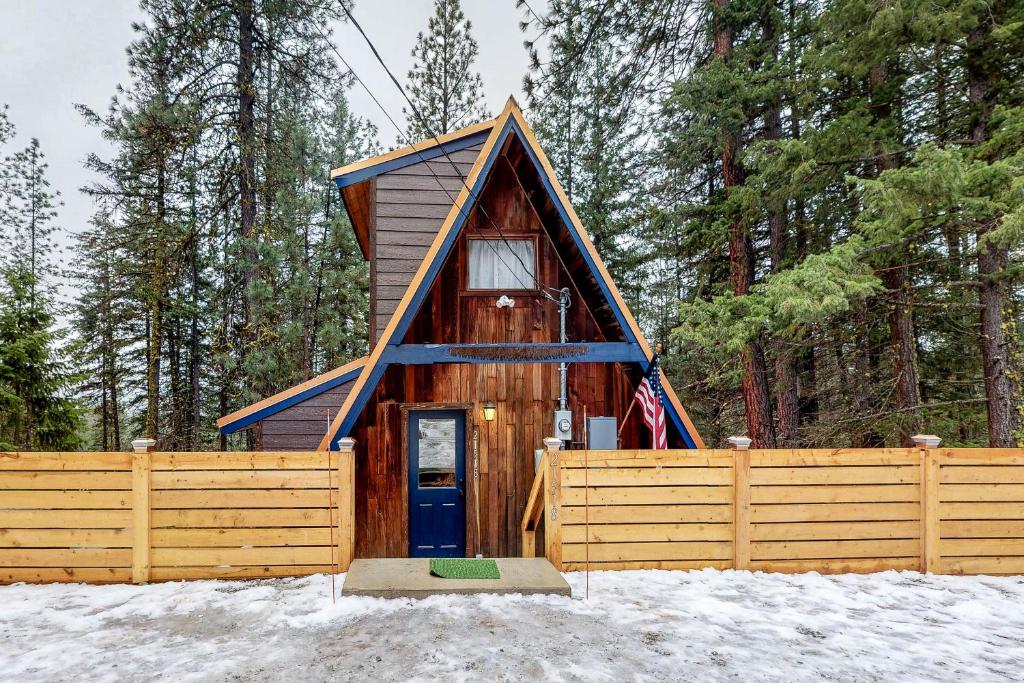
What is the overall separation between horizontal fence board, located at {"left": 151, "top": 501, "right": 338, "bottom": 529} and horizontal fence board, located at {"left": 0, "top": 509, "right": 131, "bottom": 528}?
342 mm

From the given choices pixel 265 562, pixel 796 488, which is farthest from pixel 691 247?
pixel 265 562

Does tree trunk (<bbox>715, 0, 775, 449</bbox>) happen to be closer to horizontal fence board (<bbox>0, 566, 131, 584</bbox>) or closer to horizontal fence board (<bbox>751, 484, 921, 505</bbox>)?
horizontal fence board (<bbox>751, 484, 921, 505</bbox>)

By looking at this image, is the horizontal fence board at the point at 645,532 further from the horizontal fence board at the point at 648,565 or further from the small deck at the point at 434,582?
the small deck at the point at 434,582

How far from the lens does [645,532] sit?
4828 mm

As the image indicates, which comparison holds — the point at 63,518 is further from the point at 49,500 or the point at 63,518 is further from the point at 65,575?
the point at 65,575

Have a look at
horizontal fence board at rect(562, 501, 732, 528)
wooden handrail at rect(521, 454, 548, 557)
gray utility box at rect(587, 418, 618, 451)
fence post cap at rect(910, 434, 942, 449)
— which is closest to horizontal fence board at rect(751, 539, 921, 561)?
horizontal fence board at rect(562, 501, 732, 528)

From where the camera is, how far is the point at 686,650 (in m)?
3.46

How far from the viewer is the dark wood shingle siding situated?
739 cm

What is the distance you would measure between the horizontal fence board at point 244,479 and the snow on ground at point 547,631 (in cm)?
91

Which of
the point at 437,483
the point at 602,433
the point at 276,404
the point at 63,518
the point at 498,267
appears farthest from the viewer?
the point at 276,404

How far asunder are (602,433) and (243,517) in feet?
13.4

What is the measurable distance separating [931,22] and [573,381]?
21.9 ft

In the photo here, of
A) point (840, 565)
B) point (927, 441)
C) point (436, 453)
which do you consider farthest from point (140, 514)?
point (927, 441)

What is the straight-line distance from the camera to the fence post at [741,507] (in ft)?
15.9
